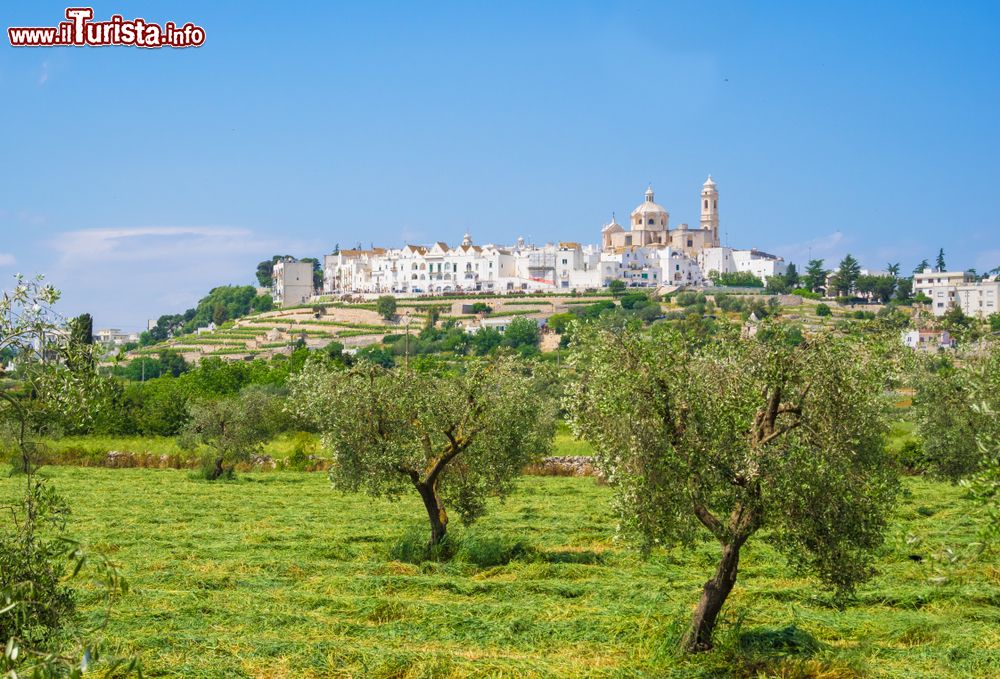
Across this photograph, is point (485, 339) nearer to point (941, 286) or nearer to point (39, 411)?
point (941, 286)

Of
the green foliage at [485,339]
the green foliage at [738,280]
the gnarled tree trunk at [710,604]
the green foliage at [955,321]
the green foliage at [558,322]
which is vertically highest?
the green foliage at [738,280]

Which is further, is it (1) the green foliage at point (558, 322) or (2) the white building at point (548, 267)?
(2) the white building at point (548, 267)

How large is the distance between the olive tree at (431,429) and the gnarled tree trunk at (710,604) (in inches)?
306

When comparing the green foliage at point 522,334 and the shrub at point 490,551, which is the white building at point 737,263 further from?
the shrub at point 490,551

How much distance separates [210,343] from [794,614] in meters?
148

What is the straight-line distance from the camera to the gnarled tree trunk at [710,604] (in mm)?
13492

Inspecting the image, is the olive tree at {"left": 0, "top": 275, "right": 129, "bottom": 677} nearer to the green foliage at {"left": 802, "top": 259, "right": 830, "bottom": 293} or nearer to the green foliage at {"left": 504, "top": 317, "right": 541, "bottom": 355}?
the green foliage at {"left": 504, "top": 317, "right": 541, "bottom": 355}

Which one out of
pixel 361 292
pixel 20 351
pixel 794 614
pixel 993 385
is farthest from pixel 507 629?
pixel 361 292

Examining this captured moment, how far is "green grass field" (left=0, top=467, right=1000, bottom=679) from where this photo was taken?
1309 cm

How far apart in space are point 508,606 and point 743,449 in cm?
501

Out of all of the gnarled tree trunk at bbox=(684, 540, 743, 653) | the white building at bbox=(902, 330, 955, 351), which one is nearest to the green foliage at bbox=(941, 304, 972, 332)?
the white building at bbox=(902, 330, 955, 351)

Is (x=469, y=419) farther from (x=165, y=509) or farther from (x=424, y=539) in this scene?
(x=165, y=509)

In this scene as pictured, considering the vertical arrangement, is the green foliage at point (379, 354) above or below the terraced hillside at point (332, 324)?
below

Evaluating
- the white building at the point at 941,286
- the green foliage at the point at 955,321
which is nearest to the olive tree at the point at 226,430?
the green foliage at the point at 955,321
